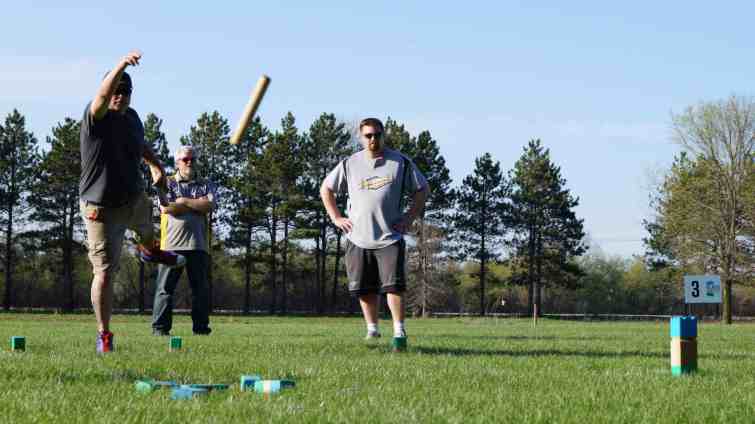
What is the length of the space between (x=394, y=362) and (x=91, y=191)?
292 cm

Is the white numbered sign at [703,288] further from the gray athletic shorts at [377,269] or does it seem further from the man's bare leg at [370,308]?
the gray athletic shorts at [377,269]

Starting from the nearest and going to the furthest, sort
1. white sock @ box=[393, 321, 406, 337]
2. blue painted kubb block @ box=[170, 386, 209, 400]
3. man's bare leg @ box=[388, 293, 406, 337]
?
blue painted kubb block @ box=[170, 386, 209, 400], white sock @ box=[393, 321, 406, 337], man's bare leg @ box=[388, 293, 406, 337]

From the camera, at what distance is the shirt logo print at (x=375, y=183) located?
9.14 metres

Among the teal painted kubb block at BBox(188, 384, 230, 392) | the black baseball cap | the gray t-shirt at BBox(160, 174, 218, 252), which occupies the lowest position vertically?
the teal painted kubb block at BBox(188, 384, 230, 392)

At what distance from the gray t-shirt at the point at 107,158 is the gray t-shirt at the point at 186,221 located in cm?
333

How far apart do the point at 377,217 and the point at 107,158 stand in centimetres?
254

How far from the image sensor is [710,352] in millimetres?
9219

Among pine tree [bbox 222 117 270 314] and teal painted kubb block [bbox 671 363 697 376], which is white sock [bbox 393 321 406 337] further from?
pine tree [bbox 222 117 270 314]

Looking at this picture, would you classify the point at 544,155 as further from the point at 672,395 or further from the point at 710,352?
the point at 672,395

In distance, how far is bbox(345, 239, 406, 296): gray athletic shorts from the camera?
8.95m

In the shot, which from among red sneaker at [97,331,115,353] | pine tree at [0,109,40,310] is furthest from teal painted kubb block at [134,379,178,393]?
pine tree at [0,109,40,310]

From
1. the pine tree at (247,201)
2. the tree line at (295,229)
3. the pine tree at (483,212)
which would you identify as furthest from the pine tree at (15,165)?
the pine tree at (483,212)

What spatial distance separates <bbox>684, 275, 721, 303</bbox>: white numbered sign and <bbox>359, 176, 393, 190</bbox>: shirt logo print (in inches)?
238

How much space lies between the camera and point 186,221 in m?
11.4
